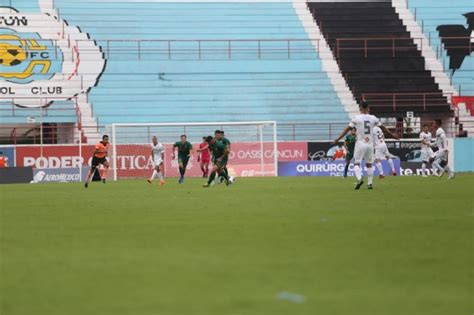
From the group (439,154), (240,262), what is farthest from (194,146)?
(240,262)

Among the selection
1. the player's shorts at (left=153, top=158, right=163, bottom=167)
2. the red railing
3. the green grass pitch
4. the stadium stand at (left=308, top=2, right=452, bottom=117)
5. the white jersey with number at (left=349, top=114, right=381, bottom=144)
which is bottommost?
the green grass pitch

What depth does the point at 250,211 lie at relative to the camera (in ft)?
54.8

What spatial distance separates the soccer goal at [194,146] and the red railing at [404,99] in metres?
6.49

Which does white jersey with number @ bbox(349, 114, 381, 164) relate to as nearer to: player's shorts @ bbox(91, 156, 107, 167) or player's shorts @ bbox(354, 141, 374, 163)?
player's shorts @ bbox(354, 141, 374, 163)

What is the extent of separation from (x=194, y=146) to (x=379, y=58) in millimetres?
13818

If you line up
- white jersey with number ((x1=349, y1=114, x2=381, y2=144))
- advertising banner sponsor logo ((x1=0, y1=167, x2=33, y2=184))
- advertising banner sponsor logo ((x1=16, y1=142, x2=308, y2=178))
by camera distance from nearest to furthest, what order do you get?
white jersey with number ((x1=349, y1=114, x2=381, y2=144)) < advertising banner sponsor logo ((x1=0, y1=167, x2=33, y2=184)) < advertising banner sponsor logo ((x1=16, y1=142, x2=308, y2=178))

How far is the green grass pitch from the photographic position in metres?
6.84

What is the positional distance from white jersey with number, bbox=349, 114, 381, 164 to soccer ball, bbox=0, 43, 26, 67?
1143 inches

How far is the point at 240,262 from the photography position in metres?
9.07

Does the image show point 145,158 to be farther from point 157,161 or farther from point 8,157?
point 157,161

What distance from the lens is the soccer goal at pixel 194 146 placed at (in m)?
46.4

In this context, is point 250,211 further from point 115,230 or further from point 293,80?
point 293,80

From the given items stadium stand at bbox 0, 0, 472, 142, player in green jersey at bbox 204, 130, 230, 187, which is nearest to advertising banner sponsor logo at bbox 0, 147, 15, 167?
stadium stand at bbox 0, 0, 472, 142

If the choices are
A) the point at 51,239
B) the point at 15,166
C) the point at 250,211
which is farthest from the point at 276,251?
the point at 15,166
